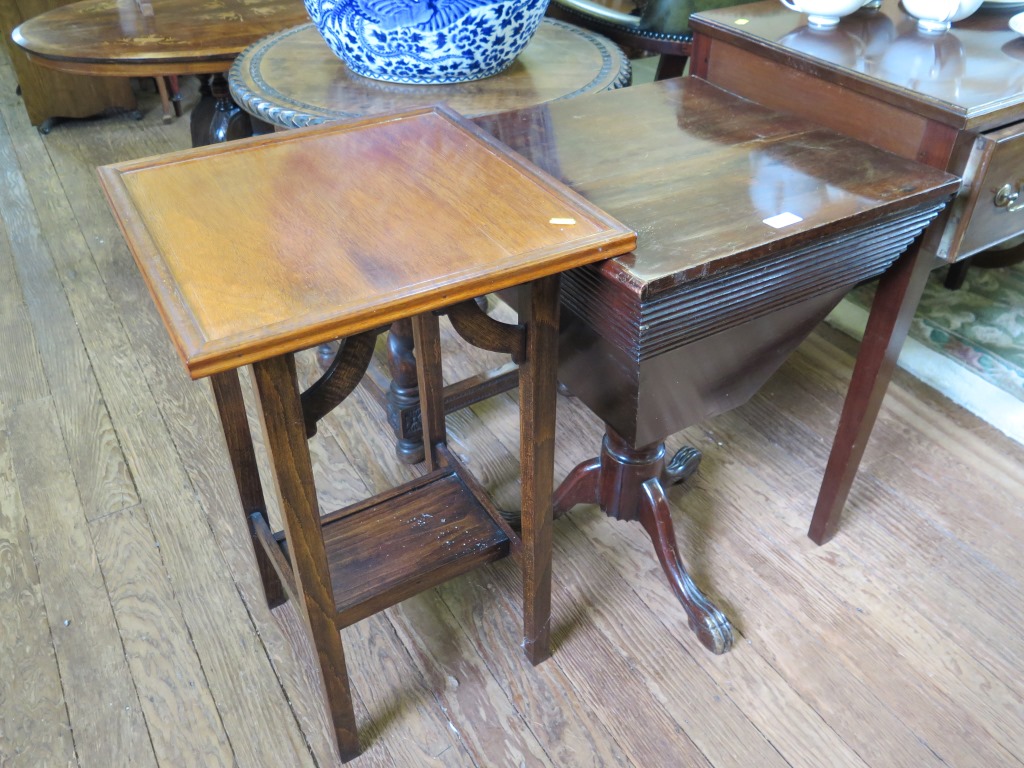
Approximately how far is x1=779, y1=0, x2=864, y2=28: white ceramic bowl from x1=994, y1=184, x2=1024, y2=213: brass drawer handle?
1.24 ft

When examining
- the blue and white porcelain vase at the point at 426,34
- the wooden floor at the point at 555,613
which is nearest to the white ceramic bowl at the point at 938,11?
the blue and white porcelain vase at the point at 426,34

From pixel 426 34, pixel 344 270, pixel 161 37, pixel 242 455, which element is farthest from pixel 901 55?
pixel 161 37

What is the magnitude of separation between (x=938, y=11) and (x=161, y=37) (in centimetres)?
138

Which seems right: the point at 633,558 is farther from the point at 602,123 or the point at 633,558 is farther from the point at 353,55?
the point at 353,55

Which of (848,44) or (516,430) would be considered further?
(516,430)

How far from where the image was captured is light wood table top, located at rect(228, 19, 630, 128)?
1.17 metres

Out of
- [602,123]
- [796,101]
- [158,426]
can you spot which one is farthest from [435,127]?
[158,426]

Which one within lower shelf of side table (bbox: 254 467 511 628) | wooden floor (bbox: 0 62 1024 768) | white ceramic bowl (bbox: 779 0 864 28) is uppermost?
white ceramic bowl (bbox: 779 0 864 28)

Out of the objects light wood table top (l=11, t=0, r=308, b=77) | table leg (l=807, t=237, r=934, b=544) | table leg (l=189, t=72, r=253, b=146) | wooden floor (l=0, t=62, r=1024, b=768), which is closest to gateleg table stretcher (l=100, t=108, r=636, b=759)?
wooden floor (l=0, t=62, r=1024, b=768)

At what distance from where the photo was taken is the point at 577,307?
37.4 inches

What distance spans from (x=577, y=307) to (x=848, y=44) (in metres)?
0.61

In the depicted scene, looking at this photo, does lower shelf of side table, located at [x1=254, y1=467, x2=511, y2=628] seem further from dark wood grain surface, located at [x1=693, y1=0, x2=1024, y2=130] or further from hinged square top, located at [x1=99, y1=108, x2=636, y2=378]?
dark wood grain surface, located at [x1=693, y1=0, x2=1024, y2=130]

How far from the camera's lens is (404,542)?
1169 mm

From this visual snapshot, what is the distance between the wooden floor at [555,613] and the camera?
3.83 ft
